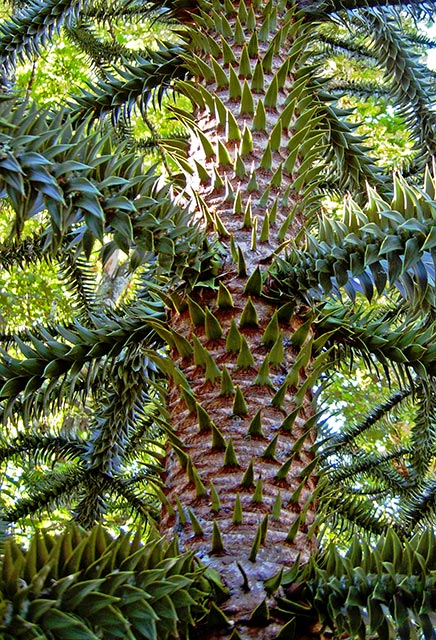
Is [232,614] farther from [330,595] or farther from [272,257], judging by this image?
[272,257]

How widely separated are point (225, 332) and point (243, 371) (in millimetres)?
106

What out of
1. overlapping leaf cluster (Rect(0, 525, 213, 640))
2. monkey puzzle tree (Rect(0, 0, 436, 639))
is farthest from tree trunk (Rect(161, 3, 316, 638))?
overlapping leaf cluster (Rect(0, 525, 213, 640))

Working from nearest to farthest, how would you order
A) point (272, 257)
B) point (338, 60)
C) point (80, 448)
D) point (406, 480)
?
point (272, 257), point (80, 448), point (406, 480), point (338, 60)

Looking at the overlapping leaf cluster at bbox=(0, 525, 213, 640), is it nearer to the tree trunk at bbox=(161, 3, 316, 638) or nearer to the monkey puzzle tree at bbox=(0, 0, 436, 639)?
the monkey puzzle tree at bbox=(0, 0, 436, 639)

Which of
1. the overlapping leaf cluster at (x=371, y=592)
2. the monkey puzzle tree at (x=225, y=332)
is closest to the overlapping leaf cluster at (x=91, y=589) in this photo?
the monkey puzzle tree at (x=225, y=332)

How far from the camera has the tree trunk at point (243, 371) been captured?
1165mm

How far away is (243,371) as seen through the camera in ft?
4.48

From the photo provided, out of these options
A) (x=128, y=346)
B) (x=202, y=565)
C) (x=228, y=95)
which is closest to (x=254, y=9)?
(x=228, y=95)

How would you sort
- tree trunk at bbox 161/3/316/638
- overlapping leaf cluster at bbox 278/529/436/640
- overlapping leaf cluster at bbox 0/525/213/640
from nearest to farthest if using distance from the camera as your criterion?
1. overlapping leaf cluster at bbox 0/525/213/640
2. overlapping leaf cluster at bbox 278/529/436/640
3. tree trunk at bbox 161/3/316/638

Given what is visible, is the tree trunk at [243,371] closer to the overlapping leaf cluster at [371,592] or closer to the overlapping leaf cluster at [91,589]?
the overlapping leaf cluster at [371,592]

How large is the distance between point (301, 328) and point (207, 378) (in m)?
0.22

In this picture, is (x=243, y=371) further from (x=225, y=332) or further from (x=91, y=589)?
(x=91, y=589)

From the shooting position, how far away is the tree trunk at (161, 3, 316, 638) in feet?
3.82

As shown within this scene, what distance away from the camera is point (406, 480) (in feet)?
9.34
